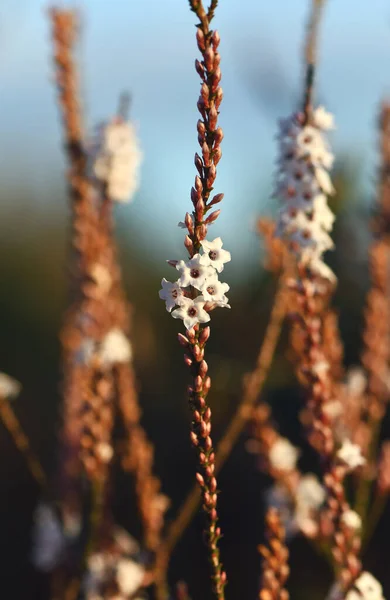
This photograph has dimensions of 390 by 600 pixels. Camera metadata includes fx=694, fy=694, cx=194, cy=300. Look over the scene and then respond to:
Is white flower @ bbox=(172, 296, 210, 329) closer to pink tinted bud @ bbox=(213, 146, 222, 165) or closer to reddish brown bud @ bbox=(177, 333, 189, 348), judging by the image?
reddish brown bud @ bbox=(177, 333, 189, 348)

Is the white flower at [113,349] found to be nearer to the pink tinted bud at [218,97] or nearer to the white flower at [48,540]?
the white flower at [48,540]

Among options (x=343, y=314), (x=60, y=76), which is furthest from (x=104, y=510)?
(x=343, y=314)

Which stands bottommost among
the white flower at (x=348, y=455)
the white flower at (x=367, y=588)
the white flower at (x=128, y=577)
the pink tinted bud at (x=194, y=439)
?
the white flower at (x=128, y=577)

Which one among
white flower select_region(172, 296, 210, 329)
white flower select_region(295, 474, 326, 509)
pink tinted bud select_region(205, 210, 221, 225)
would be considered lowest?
white flower select_region(295, 474, 326, 509)

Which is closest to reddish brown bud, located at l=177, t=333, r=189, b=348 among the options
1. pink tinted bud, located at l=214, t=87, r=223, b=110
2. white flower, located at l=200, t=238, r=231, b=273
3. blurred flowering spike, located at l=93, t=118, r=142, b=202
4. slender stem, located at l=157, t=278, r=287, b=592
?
white flower, located at l=200, t=238, r=231, b=273

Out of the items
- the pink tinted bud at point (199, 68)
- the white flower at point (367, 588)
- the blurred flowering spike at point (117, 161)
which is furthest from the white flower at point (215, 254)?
the blurred flowering spike at point (117, 161)

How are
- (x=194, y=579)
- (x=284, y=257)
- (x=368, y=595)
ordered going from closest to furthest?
(x=368, y=595)
(x=284, y=257)
(x=194, y=579)

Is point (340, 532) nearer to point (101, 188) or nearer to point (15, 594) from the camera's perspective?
point (101, 188)
